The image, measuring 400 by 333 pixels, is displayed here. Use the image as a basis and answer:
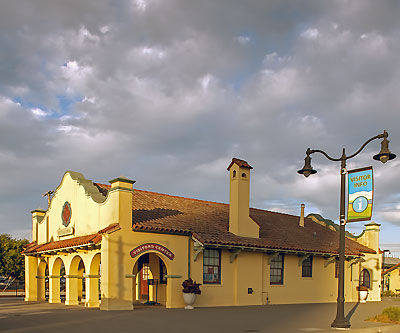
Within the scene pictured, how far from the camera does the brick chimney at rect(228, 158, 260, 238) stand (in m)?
24.4

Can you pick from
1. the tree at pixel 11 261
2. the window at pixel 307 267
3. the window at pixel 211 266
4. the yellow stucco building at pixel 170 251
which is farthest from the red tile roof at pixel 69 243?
the tree at pixel 11 261

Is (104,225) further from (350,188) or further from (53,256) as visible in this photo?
(350,188)

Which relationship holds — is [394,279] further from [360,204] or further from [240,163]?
[360,204]

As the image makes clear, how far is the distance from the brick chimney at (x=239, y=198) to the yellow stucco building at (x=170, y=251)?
2.1 inches

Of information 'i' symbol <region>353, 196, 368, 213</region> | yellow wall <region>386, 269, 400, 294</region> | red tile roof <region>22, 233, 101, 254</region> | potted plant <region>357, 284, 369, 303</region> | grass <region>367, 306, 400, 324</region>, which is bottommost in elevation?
yellow wall <region>386, 269, 400, 294</region>

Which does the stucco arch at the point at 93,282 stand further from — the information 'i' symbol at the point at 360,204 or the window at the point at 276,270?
the information 'i' symbol at the point at 360,204

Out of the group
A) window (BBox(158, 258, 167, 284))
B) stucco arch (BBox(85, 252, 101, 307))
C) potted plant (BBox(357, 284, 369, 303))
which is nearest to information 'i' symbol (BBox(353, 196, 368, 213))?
window (BBox(158, 258, 167, 284))

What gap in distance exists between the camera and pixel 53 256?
83.0 feet

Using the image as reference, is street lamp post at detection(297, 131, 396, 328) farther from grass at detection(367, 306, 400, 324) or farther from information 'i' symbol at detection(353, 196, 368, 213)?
grass at detection(367, 306, 400, 324)

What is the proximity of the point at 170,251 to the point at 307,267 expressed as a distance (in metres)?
10.5

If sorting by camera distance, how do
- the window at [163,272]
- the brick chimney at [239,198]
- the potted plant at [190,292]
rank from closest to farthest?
the potted plant at [190,292], the window at [163,272], the brick chimney at [239,198]

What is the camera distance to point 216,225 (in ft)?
80.2

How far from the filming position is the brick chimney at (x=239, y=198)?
24.4 m

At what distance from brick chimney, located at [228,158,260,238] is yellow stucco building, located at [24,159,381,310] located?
2.1 inches
